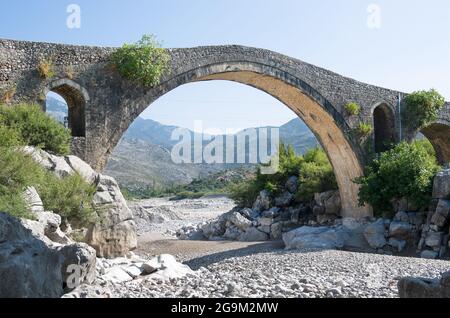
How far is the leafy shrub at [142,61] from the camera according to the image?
12414mm

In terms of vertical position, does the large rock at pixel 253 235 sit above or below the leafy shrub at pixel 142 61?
below

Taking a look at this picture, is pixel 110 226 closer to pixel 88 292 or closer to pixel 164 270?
pixel 164 270

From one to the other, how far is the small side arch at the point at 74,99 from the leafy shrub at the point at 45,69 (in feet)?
0.69

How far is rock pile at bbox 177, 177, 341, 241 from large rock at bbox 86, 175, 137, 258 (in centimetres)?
806

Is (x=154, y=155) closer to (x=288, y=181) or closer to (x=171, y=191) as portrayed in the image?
(x=171, y=191)

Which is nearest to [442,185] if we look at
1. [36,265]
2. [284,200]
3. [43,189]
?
[284,200]

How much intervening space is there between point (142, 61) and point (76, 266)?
7980 mm

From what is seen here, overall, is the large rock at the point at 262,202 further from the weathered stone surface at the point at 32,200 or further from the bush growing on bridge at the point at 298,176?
the weathered stone surface at the point at 32,200

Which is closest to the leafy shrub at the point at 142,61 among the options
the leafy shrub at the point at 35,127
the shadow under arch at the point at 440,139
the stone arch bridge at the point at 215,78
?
the stone arch bridge at the point at 215,78

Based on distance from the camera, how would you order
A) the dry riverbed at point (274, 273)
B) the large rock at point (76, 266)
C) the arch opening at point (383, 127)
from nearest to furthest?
1. the large rock at point (76, 266)
2. the dry riverbed at point (274, 273)
3. the arch opening at point (383, 127)

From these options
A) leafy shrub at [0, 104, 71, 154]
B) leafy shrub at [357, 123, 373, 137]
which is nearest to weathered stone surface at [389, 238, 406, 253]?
leafy shrub at [357, 123, 373, 137]

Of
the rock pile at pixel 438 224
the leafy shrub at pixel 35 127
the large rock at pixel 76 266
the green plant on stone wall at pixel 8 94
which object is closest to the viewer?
the large rock at pixel 76 266
